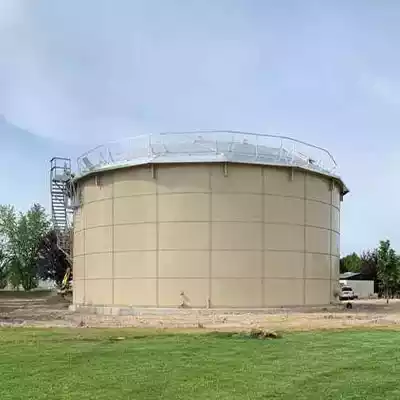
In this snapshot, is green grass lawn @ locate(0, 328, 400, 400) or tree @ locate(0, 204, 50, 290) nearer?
green grass lawn @ locate(0, 328, 400, 400)

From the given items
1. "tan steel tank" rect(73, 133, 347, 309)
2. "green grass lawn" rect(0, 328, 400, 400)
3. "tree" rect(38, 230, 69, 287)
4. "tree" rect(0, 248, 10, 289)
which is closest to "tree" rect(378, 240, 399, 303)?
"tan steel tank" rect(73, 133, 347, 309)

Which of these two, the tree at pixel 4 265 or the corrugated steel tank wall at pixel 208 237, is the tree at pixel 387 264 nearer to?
the corrugated steel tank wall at pixel 208 237

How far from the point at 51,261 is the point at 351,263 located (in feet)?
156

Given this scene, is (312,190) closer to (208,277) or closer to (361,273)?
(208,277)

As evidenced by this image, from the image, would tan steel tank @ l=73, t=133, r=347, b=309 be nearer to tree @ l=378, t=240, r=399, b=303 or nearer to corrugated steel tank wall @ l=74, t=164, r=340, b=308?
corrugated steel tank wall @ l=74, t=164, r=340, b=308

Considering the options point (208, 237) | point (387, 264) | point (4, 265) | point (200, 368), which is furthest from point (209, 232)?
point (4, 265)

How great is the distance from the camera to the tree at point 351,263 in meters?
86.6

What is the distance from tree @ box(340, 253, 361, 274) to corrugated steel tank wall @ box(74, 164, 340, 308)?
5797cm

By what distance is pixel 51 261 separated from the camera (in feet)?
207

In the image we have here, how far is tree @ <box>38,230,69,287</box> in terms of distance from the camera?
61750 millimetres

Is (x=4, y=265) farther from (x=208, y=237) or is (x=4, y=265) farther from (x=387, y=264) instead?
(x=208, y=237)

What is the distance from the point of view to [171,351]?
11.9 m

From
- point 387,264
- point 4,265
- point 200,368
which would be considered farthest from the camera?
point 4,265

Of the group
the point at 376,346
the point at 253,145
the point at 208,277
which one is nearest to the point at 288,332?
the point at 376,346
